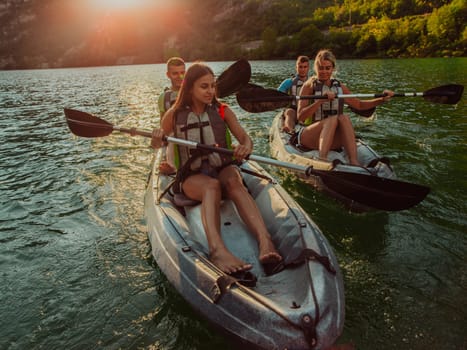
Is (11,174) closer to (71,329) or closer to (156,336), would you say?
(71,329)

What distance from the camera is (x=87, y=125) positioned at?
199 inches

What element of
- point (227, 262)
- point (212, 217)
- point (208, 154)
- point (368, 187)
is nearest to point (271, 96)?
point (208, 154)

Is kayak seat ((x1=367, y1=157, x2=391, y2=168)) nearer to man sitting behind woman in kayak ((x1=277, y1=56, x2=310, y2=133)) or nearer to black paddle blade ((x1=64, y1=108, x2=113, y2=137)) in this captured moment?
man sitting behind woman in kayak ((x1=277, y1=56, x2=310, y2=133))

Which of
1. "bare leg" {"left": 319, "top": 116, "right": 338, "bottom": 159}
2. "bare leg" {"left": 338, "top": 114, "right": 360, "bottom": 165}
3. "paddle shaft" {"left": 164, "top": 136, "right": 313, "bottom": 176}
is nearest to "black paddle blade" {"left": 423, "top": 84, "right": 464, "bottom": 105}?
"bare leg" {"left": 338, "top": 114, "right": 360, "bottom": 165}

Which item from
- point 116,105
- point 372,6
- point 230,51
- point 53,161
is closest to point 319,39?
point 230,51

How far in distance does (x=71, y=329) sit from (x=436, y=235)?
444 centimetres

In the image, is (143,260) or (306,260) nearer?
(306,260)

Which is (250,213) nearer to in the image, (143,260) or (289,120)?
(143,260)

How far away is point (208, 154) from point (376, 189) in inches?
73.8

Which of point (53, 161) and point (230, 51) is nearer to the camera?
point (53, 161)

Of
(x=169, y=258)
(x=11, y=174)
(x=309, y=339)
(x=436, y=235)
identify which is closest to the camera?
(x=309, y=339)

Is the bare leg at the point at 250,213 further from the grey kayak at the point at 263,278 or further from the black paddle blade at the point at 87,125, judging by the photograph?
the black paddle blade at the point at 87,125

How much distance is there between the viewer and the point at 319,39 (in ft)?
237

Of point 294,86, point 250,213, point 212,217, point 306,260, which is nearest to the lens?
point 306,260
